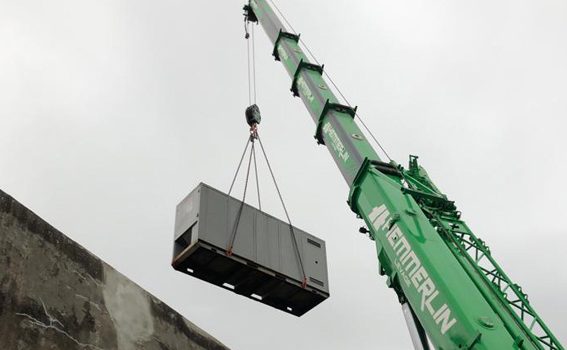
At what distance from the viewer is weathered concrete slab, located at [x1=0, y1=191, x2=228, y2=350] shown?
7.07 meters

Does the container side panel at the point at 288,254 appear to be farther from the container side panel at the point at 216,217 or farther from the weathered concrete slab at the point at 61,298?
the weathered concrete slab at the point at 61,298

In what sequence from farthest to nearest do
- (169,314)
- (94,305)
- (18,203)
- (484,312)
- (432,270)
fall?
(169,314), (94,305), (18,203), (432,270), (484,312)

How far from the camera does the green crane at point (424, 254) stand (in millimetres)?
6543

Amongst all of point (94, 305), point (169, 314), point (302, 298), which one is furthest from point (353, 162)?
point (94, 305)

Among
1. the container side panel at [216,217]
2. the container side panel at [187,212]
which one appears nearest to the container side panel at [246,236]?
the container side panel at [216,217]

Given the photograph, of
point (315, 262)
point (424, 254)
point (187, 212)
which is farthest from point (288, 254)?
point (424, 254)

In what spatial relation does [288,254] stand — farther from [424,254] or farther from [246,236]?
[424,254]

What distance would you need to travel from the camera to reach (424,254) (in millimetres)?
7324

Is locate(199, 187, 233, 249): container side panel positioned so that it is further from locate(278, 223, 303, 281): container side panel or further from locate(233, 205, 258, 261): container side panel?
locate(278, 223, 303, 281): container side panel

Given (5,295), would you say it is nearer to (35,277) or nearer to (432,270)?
(35,277)

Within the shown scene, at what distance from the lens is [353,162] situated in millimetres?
9719

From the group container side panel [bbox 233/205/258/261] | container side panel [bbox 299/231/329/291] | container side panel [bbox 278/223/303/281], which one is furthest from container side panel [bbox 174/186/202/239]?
container side panel [bbox 299/231/329/291]

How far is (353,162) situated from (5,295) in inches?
210

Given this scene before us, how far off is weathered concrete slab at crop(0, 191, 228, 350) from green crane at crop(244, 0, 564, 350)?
11.6 feet
